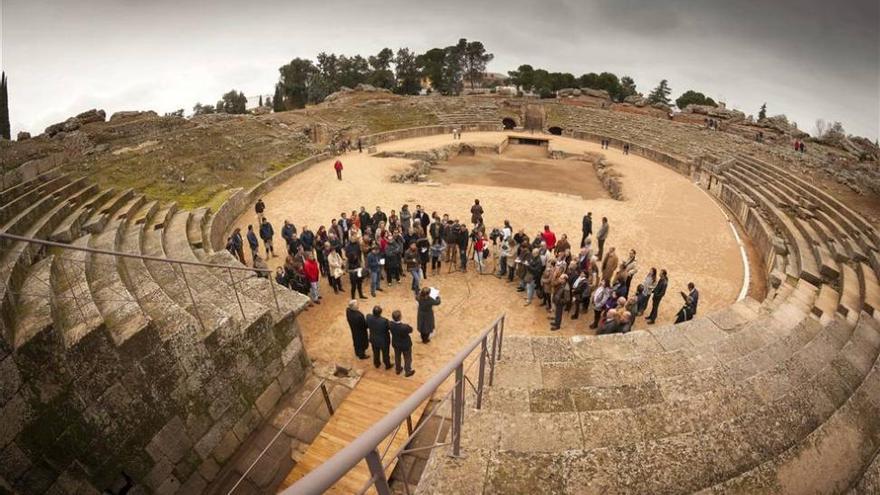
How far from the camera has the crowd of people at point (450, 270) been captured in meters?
8.82

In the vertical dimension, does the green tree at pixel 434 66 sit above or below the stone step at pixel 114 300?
above

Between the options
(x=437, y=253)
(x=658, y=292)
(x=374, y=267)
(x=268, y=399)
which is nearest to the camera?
(x=268, y=399)

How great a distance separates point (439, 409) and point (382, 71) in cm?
6294

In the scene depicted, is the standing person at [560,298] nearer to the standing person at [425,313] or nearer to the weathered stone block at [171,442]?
the standing person at [425,313]

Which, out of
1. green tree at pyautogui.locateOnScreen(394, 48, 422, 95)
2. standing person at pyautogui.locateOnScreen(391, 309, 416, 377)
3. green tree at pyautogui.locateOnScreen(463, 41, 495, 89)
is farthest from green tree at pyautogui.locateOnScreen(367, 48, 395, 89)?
standing person at pyautogui.locateOnScreen(391, 309, 416, 377)

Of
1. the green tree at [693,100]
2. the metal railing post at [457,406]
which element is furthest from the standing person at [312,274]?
the green tree at [693,100]

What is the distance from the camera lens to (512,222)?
17.3m

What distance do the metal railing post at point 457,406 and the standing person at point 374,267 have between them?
26.2 ft

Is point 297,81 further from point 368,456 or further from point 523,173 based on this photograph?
point 368,456

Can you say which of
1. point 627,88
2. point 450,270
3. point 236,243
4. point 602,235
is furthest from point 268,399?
point 627,88

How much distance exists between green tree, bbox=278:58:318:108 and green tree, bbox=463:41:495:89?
2553cm

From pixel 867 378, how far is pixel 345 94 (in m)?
42.5

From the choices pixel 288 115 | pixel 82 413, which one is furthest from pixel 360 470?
pixel 288 115

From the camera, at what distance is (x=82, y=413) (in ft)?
17.0
